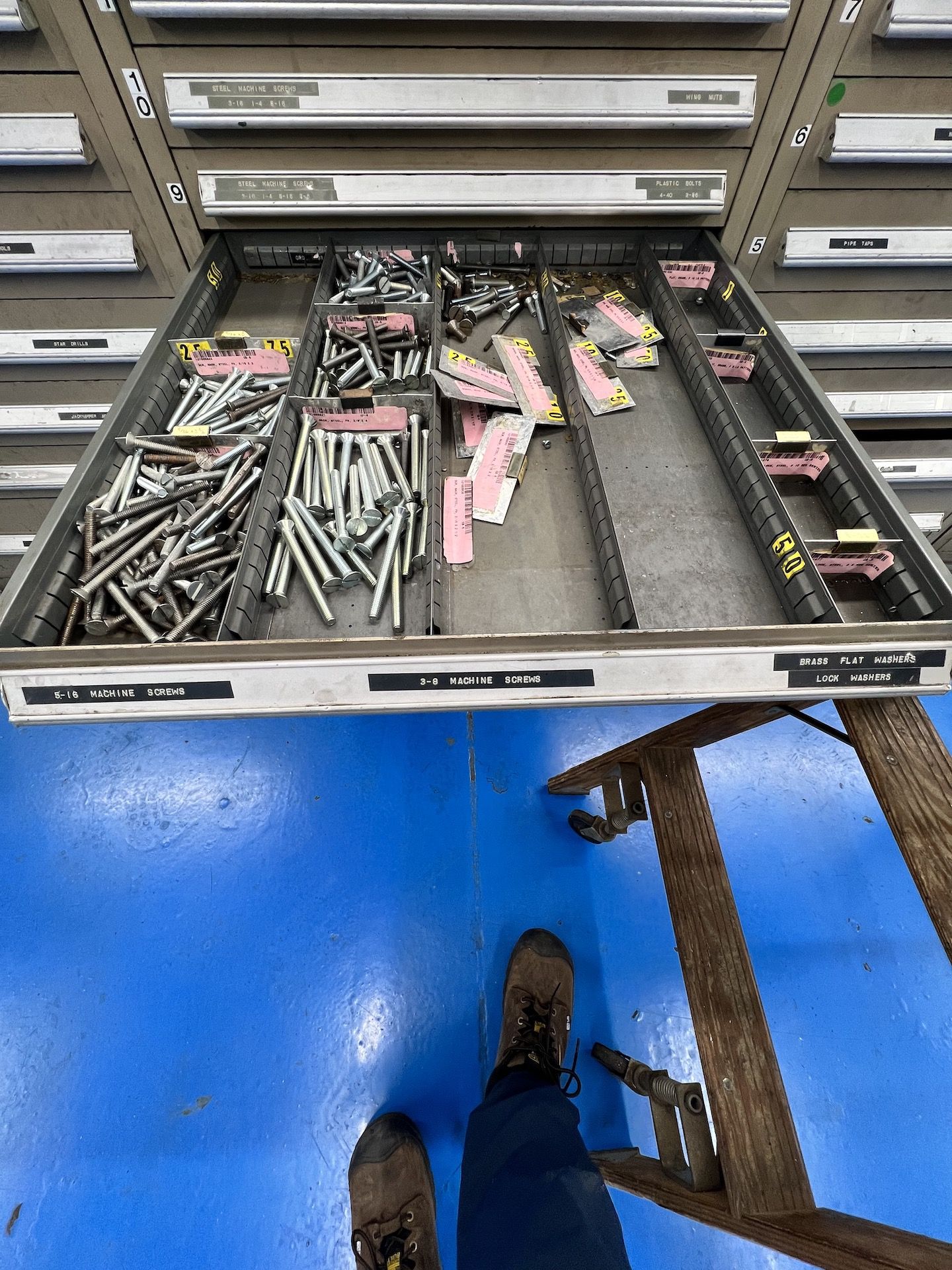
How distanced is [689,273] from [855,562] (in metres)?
1.26

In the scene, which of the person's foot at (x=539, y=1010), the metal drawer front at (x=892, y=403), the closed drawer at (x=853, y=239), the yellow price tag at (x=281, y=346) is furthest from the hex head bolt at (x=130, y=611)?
the metal drawer front at (x=892, y=403)

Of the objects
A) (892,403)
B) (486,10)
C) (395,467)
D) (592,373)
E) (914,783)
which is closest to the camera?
(914,783)

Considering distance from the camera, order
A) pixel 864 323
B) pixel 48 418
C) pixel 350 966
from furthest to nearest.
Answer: pixel 48 418, pixel 864 323, pixel 350 966

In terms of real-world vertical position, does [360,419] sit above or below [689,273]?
below

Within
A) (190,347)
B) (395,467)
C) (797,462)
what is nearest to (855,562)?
(797,462)

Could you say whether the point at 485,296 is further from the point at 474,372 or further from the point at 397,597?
the point at 397,597

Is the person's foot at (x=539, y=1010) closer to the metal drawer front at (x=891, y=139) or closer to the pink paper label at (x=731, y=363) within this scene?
the pink paper label at (x=731, y=363)

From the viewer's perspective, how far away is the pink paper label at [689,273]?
76.9 inches

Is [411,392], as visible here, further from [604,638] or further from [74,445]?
[74,445]

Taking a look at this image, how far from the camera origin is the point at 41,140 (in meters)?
1.58

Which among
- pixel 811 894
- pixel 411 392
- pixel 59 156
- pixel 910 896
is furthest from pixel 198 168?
pixel 910 896

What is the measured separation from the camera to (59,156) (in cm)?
159

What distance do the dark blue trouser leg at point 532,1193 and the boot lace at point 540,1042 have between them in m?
0.08

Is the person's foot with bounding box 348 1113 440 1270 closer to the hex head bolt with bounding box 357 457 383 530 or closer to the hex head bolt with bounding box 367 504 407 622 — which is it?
the hex head bolt with bounding box 367 504 407 622
